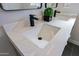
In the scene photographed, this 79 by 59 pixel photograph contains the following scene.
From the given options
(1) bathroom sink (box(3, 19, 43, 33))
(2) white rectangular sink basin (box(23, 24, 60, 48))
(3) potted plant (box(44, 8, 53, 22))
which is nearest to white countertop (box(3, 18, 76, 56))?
(1) bathroom sink (box(3, 19, 43, 33))

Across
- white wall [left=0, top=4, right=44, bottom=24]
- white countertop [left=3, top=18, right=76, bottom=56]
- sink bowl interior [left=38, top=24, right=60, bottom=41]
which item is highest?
white wall [left=0, top=4, right=44, bottom=24]

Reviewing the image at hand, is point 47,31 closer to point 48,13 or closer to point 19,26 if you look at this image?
point 48,13

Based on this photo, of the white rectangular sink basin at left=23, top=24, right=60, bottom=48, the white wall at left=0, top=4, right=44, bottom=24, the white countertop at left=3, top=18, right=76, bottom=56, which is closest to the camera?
the white countertop at left=3, top=18, right=76, bottom=56

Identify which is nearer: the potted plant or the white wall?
the white wall

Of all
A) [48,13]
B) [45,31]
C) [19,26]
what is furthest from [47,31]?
[19,26]

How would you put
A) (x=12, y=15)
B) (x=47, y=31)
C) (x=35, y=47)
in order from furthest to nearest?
(x=47, y=31), (x=12, y=15), (x=35, y=47)

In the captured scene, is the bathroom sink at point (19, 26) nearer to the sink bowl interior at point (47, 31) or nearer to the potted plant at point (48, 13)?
the sink bowl interior at point (47, 31)

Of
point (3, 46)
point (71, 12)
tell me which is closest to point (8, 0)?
point (3, 46)

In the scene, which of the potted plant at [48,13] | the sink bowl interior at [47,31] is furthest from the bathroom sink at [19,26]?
the potted plant at [48,13]

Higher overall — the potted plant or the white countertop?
the potted plant

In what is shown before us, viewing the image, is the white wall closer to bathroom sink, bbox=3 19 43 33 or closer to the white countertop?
→ bathroom sink, bbox=3 19 43 33

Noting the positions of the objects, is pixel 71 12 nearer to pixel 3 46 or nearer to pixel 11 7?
pixel 11 7

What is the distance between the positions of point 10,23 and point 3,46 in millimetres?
313

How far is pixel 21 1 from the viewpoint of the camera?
1242mm
